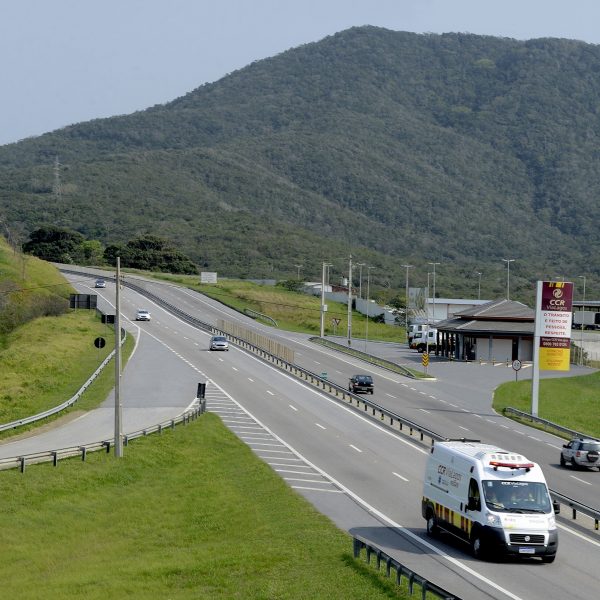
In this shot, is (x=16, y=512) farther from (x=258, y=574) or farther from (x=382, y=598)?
(x=382, y=598)

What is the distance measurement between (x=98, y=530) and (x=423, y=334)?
80450 millimetres

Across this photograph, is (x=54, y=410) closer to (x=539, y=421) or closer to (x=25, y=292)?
(x=539, y=421)

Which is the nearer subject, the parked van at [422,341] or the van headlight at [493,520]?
the van headlight at [493,520]

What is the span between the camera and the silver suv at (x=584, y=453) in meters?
46.7

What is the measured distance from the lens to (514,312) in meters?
105

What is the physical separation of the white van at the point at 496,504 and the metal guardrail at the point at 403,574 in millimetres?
2755

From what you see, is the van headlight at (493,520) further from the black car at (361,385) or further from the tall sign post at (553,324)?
the black car at (361,385)

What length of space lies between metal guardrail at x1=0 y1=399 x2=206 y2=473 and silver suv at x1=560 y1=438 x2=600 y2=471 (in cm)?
1815

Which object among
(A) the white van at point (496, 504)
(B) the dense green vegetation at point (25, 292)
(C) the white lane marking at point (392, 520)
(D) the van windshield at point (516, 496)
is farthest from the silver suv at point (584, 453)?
(B) the dense green vegetation at point (25, 292)

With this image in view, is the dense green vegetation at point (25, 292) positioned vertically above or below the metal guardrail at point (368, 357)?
above

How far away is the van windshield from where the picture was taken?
26.0 meters

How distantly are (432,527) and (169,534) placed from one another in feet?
27.0

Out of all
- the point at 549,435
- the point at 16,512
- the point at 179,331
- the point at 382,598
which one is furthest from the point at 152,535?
the point at 179,331

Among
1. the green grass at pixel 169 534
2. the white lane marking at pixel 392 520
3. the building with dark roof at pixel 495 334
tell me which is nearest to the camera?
the white lane marking at pixel 392 520
